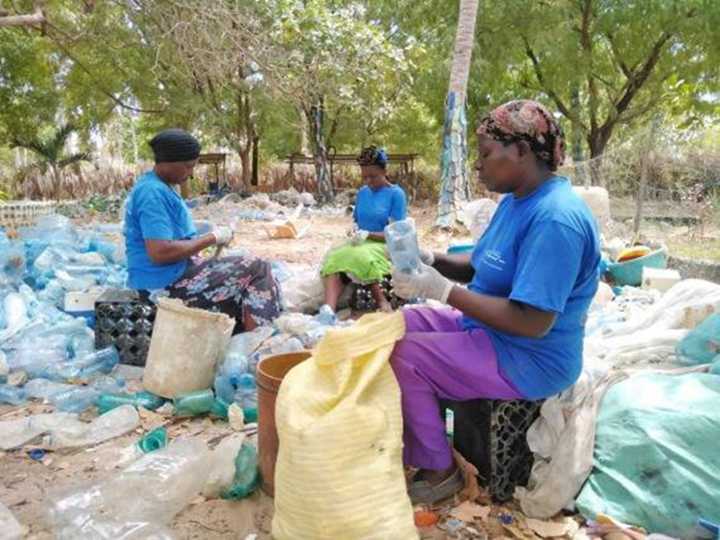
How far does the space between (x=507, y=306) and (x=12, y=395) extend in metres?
2.85

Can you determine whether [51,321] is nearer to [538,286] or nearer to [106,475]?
[106,475]

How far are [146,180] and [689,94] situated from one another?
15683mm

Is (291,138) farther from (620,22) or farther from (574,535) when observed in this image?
(574,535)

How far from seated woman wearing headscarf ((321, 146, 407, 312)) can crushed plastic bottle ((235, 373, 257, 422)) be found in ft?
5.55

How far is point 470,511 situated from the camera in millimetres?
2289

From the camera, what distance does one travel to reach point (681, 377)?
2.71m

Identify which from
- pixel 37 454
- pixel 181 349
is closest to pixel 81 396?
pixel 37 454

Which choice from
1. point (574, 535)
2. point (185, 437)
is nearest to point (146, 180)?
point (185, 437)

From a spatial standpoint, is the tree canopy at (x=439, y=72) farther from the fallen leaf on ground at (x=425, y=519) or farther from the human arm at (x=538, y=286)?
the fallen leaf on ground at (x=425, y=519)

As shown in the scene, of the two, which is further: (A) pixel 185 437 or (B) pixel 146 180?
(B) pixel 146 180

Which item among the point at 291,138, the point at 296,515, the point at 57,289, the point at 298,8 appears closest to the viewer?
the point at 296,515

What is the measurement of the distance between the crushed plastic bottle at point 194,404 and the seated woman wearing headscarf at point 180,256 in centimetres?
64

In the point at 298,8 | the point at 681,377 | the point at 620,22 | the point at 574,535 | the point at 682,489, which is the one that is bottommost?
the point at 574,535

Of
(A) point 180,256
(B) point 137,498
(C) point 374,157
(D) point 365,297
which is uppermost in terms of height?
(C) point 374,157
